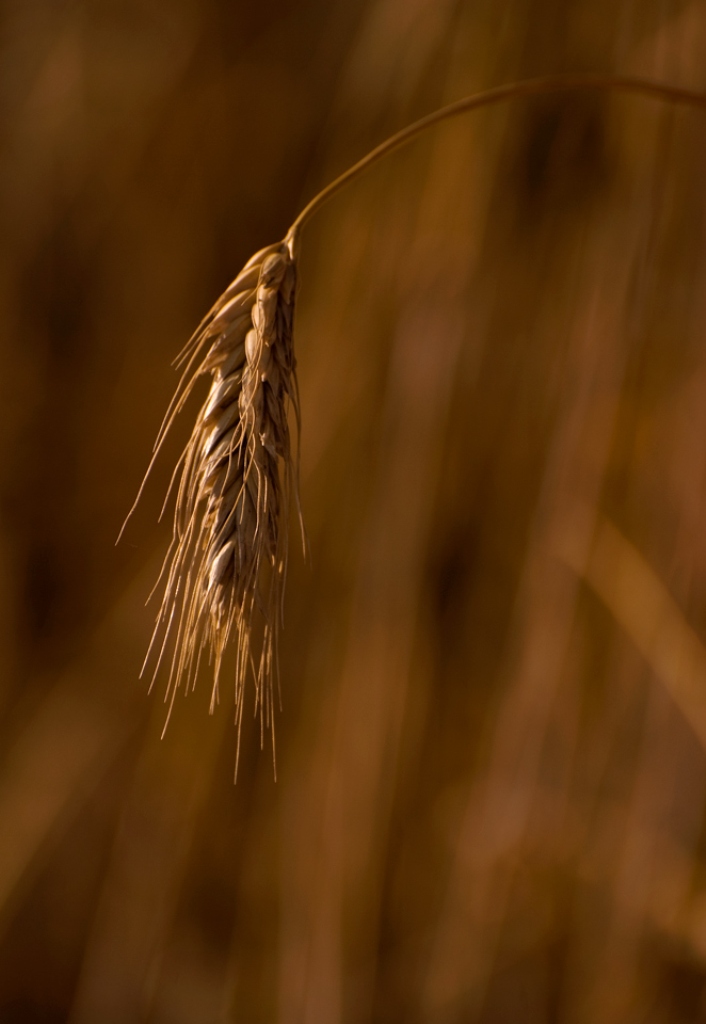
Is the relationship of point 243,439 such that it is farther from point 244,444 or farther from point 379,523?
point 379,523

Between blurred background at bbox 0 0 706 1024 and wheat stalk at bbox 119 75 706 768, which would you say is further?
blurred background at bbox 0 0 706 1024

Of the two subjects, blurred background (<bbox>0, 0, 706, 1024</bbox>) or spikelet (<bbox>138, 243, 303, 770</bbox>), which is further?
blurred background (<bbox>0, 0, 706, 1024</bbox>)

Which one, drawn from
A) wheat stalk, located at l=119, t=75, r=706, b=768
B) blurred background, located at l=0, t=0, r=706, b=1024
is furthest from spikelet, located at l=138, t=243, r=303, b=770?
blurred background, located at l=0, t=0, r=706, b=1024

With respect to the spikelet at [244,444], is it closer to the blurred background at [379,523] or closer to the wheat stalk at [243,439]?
the wheat stalk at [243,439]

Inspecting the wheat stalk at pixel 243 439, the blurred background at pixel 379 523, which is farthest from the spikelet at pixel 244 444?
the blurred background at pixel 379 523

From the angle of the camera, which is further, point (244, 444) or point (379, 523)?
point (379, 523)

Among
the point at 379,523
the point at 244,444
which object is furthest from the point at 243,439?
the point at 379,523

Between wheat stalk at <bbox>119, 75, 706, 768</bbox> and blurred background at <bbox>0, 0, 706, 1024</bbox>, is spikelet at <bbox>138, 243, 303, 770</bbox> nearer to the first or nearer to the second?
wheat stalk at <bbox>119, 75, 706, 768</bbox>

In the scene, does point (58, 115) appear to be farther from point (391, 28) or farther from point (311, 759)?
point (311, 759)

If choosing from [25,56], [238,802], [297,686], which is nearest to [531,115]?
[25,56]
